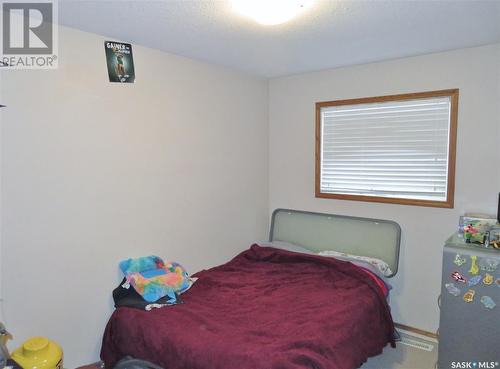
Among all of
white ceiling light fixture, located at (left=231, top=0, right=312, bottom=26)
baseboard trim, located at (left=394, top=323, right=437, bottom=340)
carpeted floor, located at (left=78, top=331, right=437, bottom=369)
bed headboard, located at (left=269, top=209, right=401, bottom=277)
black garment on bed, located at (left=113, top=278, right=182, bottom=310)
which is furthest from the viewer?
Result: bed headboard, located at (left=269, top=209, right=401, bottom=277)

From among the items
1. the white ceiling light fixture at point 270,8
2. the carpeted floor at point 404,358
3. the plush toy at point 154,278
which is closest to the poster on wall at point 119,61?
the white ceiling light fixture at point 270,8

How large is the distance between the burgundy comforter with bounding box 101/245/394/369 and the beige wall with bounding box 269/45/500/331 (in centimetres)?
60

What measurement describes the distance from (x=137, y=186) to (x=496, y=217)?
2.73 metres

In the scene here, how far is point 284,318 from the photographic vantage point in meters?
2.24

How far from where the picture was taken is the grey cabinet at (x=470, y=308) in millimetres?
2156

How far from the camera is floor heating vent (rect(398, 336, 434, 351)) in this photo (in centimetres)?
288

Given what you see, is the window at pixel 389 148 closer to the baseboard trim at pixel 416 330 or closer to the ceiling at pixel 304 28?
the ceiling at pixel 304 28

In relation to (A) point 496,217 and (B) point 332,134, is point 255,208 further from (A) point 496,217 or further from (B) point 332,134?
(A) point 496,217

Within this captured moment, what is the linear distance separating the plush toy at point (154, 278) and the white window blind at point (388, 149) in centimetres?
171

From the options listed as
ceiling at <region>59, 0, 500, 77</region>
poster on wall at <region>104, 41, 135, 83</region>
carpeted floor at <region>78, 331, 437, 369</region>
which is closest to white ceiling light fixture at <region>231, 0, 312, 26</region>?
ceiling at <region>59, 0, 500, 77</region>

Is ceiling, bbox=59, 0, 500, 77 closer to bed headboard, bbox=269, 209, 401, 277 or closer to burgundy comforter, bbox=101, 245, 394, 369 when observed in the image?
bed headboard, bbox=269, 209, 401, 277

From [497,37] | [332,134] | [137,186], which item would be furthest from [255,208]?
[497,37]

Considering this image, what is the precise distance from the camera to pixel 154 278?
99.3 inches

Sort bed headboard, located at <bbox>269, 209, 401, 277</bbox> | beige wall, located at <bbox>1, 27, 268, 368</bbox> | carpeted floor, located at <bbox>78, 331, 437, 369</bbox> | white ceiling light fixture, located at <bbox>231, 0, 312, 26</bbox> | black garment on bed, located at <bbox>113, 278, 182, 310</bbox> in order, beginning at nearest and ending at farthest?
white ceiling light fixture, located at <bbox>231, 0, 312, 26</bbox> → beige wall, located at <bbox>1, 27, 268, 368</bbox> → black garment on bed, located at <bbox>113, 278, 182, 310</bbox> → carpeted floor, located at <bbox>78, 331, 437, 369</bbox> → bed headboard, located at <bbox>269, 209, 401, 277</bbox>
